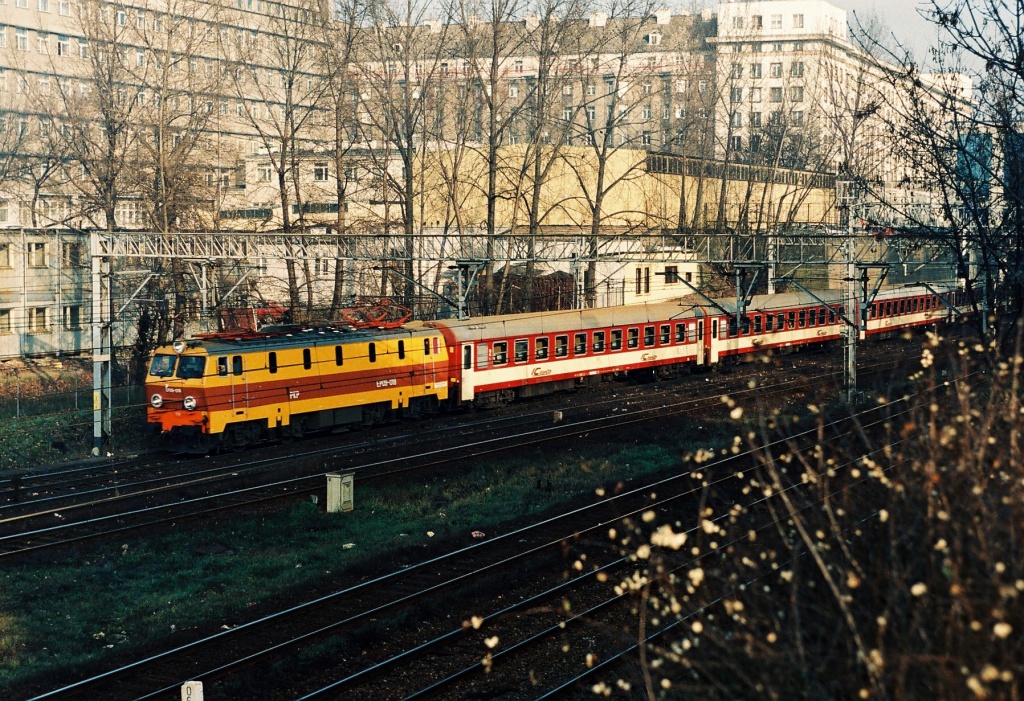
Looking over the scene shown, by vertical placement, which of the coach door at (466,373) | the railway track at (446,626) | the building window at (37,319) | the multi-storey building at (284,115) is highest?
the multi-storey building at (284,115)

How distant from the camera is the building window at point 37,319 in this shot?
4969 centimetres

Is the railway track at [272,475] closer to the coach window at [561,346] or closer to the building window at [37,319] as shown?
the coach window at [561,346]

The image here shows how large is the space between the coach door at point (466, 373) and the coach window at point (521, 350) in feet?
6.34

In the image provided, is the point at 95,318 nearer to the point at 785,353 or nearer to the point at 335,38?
the point at 335,38

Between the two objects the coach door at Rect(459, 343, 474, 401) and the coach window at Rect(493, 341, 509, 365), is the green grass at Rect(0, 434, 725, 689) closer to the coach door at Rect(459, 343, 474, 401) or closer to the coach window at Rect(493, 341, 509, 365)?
the coach door at Rect(459, 343, 474, 401)

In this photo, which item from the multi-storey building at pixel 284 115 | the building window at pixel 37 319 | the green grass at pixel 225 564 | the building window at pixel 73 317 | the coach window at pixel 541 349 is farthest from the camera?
the building window at pixel 73 317

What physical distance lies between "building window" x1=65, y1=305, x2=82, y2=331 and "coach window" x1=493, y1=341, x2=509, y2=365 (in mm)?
22907

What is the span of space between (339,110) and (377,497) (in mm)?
26480

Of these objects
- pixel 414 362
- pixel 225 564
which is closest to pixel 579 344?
pixel 414 362

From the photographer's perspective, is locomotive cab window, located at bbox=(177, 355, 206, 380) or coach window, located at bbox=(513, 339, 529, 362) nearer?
locomotive cab window, located at bbox=(177, 355, 206, 380)

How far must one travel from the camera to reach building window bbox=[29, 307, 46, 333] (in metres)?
49.7

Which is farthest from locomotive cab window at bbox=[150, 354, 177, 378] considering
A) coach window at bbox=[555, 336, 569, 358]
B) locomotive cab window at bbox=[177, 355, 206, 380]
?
coach window at bbox=[555, 336, 569, 358]

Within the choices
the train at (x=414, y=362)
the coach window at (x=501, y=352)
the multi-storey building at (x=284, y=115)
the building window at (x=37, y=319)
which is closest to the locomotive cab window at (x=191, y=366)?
the train at (x=414, y=362)

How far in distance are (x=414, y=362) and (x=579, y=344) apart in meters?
7.55
